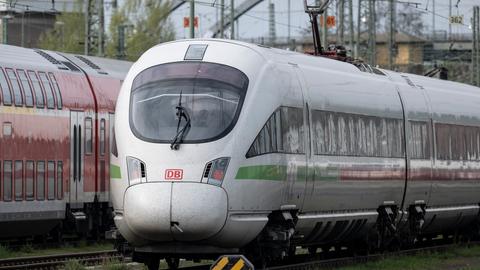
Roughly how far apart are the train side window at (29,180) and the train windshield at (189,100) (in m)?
5.93

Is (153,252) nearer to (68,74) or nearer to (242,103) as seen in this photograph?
(242,103)

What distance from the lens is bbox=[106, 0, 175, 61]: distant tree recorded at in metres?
69.2

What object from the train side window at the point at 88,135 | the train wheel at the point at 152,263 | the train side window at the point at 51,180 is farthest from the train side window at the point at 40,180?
the train wheel at the point at 152,263

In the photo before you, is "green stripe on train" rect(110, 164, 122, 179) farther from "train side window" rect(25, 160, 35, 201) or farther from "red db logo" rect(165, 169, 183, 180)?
"train side window" rect(25, 160, 35, 201)

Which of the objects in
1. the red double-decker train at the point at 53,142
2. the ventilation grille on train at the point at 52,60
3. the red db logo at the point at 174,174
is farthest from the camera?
the ventilation grille on train at the point at 52,60

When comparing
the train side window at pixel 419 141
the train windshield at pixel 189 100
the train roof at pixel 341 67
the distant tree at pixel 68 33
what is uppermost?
the distant tree at pixel 68 33

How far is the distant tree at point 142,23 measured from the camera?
69.2 metres

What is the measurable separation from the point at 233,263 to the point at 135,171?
3.33 meters

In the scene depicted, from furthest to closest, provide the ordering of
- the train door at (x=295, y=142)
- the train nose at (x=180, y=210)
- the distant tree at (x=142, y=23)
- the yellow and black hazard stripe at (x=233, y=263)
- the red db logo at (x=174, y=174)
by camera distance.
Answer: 1. the distant tree at (x=142, y=23)
2. the train door at (x=295, y=142)
3. the red db logo at (x=174, y=174)
4. the train nose at (x=180, y=210)
5. the yellow and black hazard stripe at (x=233, y=263)

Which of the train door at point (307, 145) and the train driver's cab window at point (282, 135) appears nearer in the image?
the train driver's cab window at point (282, 135)

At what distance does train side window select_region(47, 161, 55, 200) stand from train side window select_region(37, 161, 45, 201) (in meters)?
0.18

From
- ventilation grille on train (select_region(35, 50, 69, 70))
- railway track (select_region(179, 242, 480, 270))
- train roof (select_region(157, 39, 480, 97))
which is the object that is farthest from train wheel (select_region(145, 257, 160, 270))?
ventilation grille on train (select_region(35, 50, 69, 70))

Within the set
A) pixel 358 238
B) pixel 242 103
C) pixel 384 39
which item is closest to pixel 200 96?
pixel 242 103

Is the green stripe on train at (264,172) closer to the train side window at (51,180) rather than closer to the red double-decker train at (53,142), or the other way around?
the red double-decker train at (53,142)
